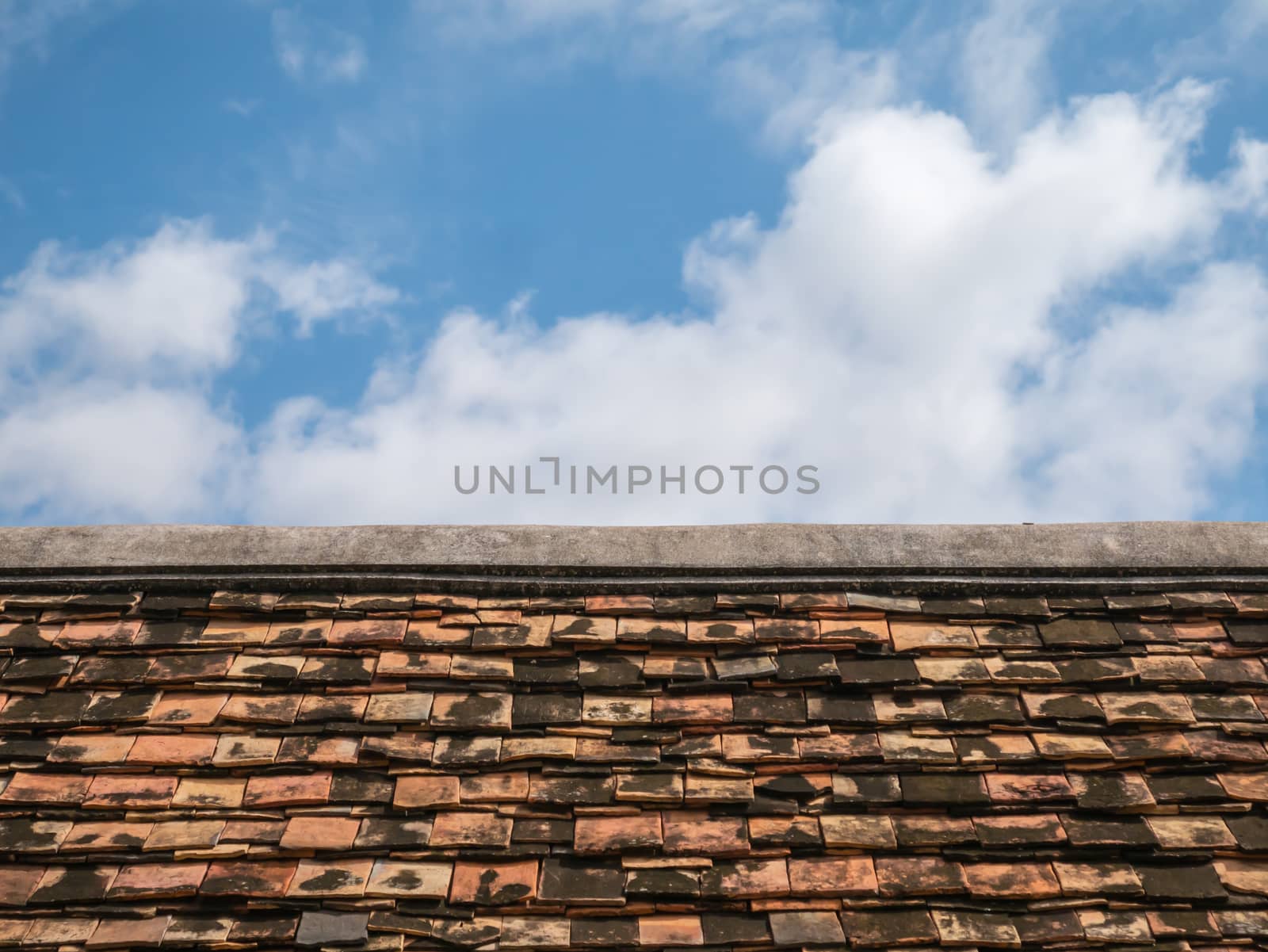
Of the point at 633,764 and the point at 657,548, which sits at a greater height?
the point at 657,548

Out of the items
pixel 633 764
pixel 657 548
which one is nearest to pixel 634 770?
pixel 633 764

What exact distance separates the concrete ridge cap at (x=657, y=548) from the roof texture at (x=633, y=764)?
0.09 meters

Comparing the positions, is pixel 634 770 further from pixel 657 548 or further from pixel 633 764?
pixel 657 548

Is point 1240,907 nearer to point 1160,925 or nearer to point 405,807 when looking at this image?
point 1160,925

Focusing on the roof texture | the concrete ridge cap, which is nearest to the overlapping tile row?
the roof texture

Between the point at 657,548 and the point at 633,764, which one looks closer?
the point at 633,764

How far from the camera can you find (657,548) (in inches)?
173

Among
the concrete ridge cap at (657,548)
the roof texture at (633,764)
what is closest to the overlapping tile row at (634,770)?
the roof texture at (633,764)

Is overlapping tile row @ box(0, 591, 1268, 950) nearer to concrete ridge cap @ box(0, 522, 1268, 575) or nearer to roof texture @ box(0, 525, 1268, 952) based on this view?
roof texture @ box(0, 525, 1268, 952)

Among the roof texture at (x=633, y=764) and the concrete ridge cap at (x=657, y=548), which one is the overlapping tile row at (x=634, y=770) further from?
the concrete ridge cap at (x=657, y=548)

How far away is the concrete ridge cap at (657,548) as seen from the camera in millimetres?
4293

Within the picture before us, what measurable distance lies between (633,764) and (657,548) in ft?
3.51

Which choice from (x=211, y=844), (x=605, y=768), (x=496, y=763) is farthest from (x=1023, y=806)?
(x=211, y=844)

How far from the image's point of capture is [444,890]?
3.18 meters
